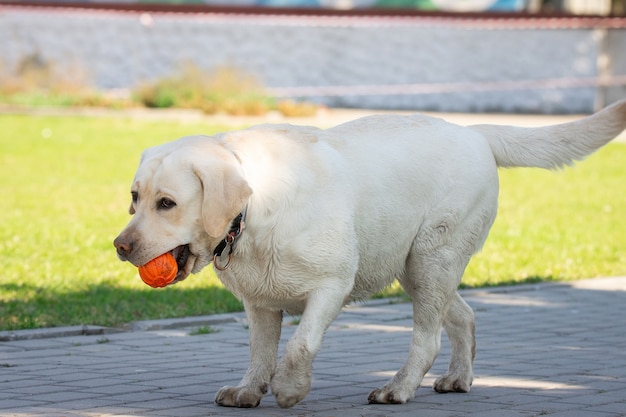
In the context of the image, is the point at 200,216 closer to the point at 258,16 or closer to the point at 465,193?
the point at 465,193

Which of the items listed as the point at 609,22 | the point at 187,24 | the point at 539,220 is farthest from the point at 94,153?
the point at 609,22

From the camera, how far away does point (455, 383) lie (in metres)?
5.83

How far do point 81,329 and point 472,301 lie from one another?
11.1 ft

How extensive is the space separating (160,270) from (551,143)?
244cm

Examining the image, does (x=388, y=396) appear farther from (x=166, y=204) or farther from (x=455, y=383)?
(x=166, y=204)

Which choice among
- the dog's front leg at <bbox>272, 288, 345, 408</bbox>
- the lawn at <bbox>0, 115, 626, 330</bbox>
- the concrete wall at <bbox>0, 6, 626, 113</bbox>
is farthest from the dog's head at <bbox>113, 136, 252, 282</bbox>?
the concrete wall at <bbox>0, 6, 626, 113</bbox>

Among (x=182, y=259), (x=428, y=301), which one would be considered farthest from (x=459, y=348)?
(x=182, y=259)

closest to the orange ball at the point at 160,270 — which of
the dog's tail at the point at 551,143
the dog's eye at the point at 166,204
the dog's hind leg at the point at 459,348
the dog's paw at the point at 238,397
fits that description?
the dog's eye at the point at 166,204

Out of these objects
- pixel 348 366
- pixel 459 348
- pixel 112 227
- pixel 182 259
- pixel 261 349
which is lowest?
pixel 112 227

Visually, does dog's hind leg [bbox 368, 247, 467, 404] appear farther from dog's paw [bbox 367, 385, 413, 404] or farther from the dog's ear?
the dog's ear

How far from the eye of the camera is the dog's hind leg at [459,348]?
5.84 metres

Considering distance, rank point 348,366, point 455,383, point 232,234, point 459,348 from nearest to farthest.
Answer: point 232,234, point 455,383, point 459,348, point 348,366

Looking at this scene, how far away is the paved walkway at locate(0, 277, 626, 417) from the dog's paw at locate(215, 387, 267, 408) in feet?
0.19

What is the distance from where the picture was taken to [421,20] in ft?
106
